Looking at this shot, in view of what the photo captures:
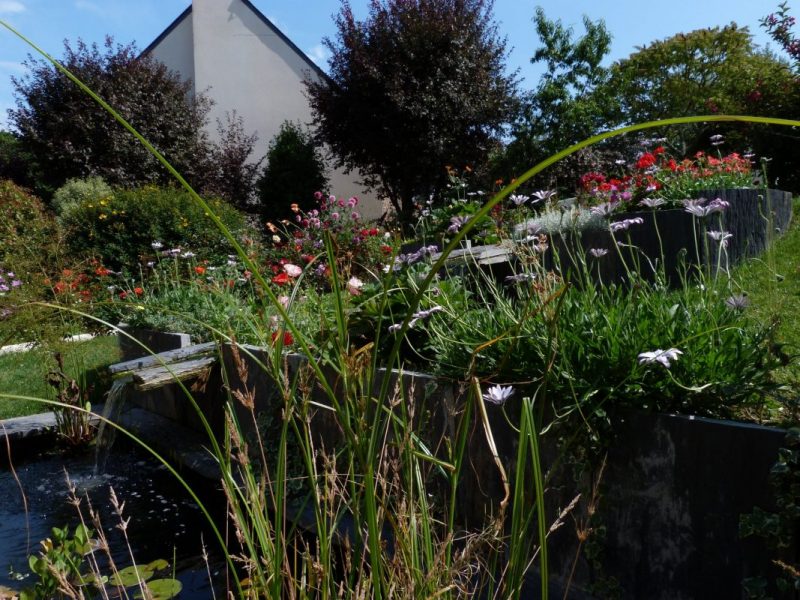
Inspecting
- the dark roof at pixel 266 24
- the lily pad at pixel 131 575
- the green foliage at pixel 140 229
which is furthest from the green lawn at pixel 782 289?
the dark roof at pixel 266 24

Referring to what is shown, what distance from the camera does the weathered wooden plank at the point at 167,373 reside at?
4.11 m

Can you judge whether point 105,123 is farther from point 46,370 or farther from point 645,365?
point 645,365

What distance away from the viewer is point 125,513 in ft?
13.2

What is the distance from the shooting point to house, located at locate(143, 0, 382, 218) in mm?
20203

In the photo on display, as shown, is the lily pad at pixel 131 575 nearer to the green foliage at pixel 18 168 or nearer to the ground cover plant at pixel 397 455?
the ground cover plant at pixel 397 455

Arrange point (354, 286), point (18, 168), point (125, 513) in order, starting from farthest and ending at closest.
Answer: point (18, 168) < point (125, 513) < point (354, 286)

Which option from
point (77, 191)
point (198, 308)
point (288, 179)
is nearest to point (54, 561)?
point (198, 308)

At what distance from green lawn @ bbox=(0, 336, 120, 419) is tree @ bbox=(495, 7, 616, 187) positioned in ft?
39.0

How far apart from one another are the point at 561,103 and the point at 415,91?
4.72 metres

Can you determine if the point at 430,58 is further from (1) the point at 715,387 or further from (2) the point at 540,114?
(1) the point at 715,387

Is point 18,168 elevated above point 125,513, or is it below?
above

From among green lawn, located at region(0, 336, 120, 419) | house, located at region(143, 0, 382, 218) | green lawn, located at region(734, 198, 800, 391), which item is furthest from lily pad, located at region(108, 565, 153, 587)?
house, located at region(143, 0, 382, 218)

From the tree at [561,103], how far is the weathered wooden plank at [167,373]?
13396 mm

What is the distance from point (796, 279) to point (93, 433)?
16.1 ft
